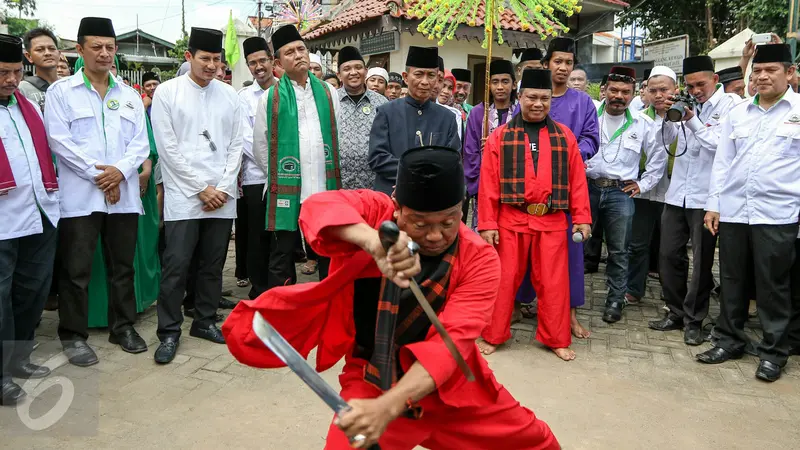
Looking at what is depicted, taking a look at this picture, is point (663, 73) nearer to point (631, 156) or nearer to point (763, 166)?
point (631, 156)

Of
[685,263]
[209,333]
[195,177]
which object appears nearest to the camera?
[195,177]

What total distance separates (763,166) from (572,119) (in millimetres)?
1566

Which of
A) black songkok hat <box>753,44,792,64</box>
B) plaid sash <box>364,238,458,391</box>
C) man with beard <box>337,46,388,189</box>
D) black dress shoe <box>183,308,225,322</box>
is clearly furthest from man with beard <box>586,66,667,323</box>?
plaid sash <box>364,238,458,391</box>

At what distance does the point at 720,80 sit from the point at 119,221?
18.9 feet

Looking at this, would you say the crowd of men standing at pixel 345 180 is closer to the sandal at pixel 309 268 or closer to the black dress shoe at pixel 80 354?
the black dress shoe at pixel 80 354

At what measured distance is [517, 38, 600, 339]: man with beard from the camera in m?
5.11

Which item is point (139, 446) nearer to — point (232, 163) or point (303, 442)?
point (303, 442)

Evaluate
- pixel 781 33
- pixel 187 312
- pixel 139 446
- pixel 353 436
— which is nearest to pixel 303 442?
pixel 139 446

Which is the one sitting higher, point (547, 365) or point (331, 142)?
point (331, 142)

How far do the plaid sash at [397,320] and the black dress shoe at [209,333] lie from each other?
9.17ft

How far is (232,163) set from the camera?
491cm

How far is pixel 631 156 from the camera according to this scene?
5.71 metres

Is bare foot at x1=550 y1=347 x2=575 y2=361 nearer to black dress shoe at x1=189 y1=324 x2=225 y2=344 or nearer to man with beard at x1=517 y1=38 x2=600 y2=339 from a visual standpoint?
man with beard at x1=517 y1=38 x2=600 y2=339

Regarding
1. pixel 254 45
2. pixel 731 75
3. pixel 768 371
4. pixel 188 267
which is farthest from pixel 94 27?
pixel 731 75
